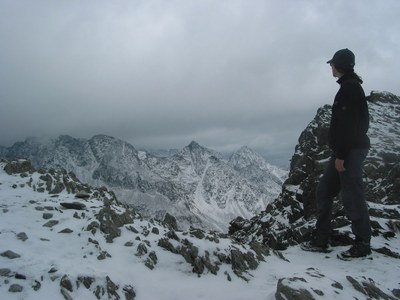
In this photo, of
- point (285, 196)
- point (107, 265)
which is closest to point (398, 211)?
point (107, 265)

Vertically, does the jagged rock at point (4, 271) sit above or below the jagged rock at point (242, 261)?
above

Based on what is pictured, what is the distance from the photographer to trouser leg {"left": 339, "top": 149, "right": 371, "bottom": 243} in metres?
10.7

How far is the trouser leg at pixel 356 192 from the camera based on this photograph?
1067 centimetres

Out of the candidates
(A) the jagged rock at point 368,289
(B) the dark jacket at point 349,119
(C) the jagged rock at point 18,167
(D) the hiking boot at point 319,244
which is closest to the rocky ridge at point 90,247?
(D) the hiking boot at point 319,244

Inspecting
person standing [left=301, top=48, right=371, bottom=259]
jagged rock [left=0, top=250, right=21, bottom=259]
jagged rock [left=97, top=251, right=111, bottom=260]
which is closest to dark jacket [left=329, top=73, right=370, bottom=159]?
person standing [left=301, top=48, right=371, bottom=259]

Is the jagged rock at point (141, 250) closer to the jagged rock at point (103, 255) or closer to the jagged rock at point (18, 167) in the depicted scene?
the jagged rock at point (103, 255)

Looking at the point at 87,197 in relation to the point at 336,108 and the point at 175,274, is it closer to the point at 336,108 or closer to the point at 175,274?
the point at 175,274

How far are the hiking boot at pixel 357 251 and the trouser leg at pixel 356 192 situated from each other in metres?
0.51

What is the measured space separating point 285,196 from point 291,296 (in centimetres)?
5800

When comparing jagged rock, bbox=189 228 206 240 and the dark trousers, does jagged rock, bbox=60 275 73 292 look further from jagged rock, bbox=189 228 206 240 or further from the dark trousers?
the dark trousers

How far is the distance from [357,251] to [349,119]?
4163mm

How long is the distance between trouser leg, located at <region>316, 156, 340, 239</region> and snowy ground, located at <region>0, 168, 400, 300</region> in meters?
1.00

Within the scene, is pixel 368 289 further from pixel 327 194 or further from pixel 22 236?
pixel 22 236

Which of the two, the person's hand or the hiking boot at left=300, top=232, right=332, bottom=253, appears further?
the hiking boot at left=300, top=232, right=332, bottom=253
